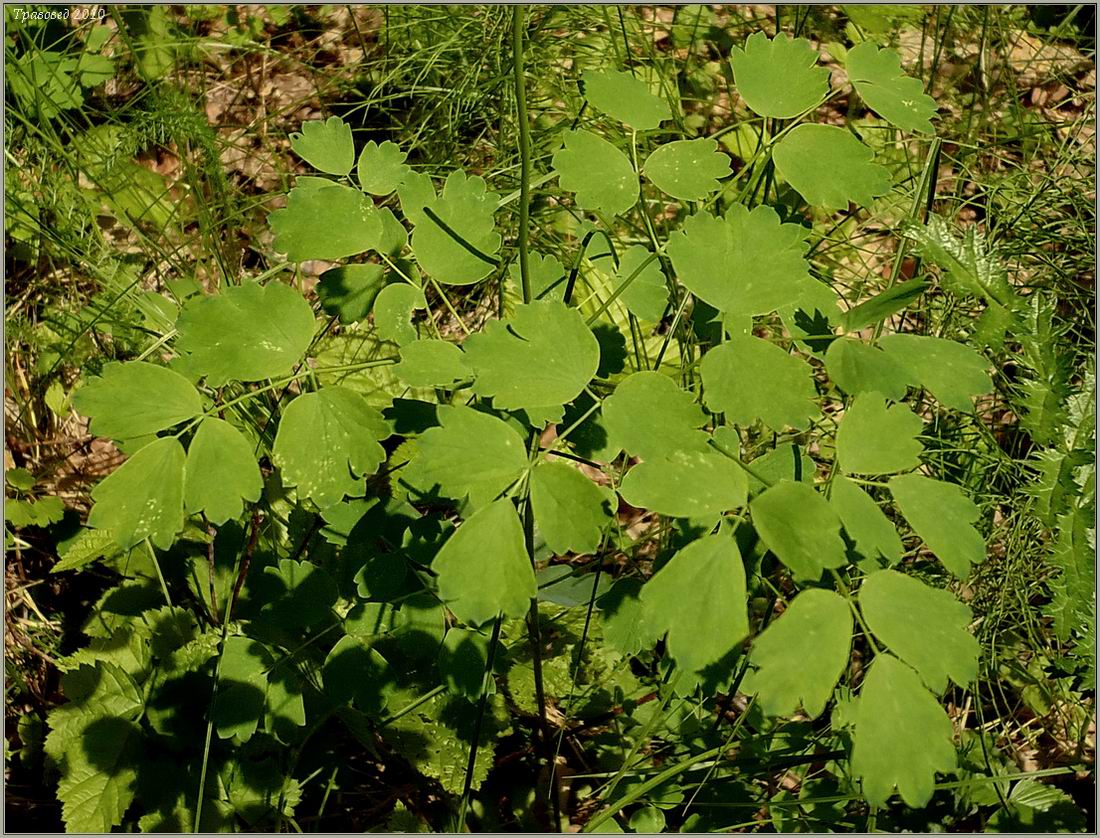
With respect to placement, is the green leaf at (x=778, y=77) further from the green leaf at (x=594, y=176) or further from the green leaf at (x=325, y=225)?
the green leaf at (x=325, y=225)

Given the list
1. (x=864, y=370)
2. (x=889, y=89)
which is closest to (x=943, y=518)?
(x=864, y=370)

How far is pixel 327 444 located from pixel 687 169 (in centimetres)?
65

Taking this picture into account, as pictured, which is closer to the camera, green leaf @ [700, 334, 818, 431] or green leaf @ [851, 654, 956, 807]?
green leaf @ [851, 654, 956, 807]

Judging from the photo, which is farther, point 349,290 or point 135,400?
point 349,290

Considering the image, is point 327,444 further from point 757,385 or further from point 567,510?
point 757,385

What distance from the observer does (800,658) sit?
→ 937mm

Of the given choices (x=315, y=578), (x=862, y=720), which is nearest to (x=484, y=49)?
(x=315, y=578)

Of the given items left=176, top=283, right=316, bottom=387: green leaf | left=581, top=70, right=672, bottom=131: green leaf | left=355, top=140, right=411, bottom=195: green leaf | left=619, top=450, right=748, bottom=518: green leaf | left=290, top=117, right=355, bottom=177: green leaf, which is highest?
left=581, top=70, right=672, bottom=131: green leaf

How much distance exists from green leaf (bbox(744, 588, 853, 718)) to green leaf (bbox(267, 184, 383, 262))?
2.47 feet

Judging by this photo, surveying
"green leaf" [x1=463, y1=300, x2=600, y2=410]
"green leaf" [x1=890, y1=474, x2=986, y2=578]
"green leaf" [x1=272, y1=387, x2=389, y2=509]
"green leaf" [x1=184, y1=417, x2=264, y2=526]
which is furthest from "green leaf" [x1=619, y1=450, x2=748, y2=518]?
"green leaf" [x1=184, y1=417, x2=264, y2=526]

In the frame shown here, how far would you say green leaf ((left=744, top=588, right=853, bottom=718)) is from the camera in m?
0.93

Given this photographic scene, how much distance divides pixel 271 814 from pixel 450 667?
52 cm

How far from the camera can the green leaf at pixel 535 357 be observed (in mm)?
1088

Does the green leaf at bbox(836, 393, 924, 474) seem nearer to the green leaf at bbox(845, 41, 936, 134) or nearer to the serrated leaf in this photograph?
the serrated leaf
